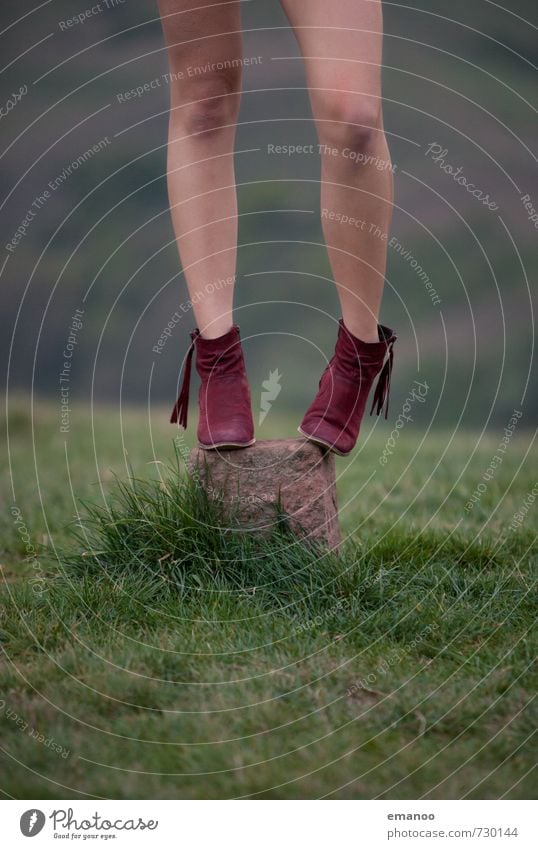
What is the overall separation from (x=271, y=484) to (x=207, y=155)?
3.00 feet

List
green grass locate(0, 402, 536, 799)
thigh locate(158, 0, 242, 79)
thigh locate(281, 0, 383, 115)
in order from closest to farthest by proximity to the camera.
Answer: green grass locate(0, 402, 536, 799) < thigh locate(281, 0, 383, 115) < thigh locate(158, 0, 242, 79)

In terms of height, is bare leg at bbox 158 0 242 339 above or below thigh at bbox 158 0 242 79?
below

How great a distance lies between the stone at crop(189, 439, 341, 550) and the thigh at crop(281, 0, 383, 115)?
2.99 ft

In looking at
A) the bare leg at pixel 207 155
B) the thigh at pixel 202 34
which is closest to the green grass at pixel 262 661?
the bare leg at pixel 207 155

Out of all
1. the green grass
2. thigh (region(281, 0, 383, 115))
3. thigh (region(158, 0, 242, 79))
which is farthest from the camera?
thigh (region(158, 0, 242, 79))

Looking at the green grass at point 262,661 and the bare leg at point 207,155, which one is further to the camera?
the bare leg at point 207,155

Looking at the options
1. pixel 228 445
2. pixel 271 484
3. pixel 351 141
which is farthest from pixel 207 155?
pixel 271 484

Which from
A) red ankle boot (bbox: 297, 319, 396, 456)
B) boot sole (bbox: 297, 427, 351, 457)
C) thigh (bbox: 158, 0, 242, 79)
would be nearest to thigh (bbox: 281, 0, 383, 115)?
thigh (bbox: 158, 0, 242, 79)

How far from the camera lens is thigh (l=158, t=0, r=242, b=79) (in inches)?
97.7

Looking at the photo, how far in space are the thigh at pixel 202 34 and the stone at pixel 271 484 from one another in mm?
1032

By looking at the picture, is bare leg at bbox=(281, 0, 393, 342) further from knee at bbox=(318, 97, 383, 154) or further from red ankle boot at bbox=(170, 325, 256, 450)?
red ankle boot at bbox=(170, 325, 256, 450)

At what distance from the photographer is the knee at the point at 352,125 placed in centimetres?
231

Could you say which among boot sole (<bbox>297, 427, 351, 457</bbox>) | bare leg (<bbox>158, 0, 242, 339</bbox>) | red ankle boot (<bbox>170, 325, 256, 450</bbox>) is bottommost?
boot sole (<bbox>297, 427, 351, 457</bbox>)

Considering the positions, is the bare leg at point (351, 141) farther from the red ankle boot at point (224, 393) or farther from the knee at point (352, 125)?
the red ankle boot at point (224, 393)
